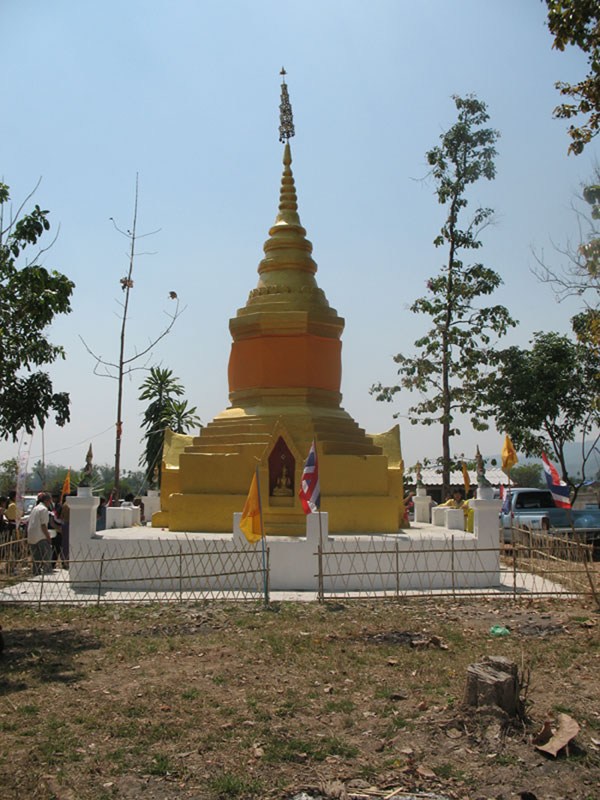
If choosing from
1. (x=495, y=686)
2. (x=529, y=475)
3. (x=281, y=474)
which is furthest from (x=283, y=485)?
(x=529, y=475)

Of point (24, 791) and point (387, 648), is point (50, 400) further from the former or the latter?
point (24, 791)

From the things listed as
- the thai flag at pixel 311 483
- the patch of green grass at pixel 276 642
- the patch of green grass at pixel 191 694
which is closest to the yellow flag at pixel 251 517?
the thai flag at pixel 311 483

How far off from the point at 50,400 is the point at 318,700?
713cm

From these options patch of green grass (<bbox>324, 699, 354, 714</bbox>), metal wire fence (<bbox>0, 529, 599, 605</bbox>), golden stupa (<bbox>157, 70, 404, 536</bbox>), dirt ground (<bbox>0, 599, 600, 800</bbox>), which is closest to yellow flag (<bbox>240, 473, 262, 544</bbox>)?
metal wire fence (<bbox>0, 529, 599, 605</bbox>)

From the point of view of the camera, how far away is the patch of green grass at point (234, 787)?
16.9ft

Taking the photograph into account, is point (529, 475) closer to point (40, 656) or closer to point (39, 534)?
point (39, 534)

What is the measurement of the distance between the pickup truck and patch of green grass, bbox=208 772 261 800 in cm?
1439

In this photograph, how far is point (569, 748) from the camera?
5.73 m

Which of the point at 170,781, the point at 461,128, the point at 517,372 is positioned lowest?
the point at 170,781

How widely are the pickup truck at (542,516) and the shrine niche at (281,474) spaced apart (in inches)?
244

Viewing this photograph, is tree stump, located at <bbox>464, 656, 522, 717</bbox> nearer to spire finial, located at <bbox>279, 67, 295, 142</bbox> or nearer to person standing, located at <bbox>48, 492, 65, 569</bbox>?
person standing, located at <bbox>48, 492, 65, 569</bbox>

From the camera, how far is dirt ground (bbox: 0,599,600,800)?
210 inches

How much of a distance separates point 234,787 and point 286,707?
171cm

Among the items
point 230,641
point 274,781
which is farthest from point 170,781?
point 230,641
